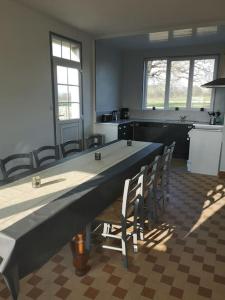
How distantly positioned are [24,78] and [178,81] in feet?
12.9

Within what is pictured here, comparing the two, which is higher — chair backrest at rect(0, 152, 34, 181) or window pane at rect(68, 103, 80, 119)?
window pane at rect(68, 103, 80, 119)

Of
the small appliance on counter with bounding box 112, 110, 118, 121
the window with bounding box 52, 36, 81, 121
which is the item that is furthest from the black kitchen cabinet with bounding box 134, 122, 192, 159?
the window with bounding box 52, 36, 81, 121

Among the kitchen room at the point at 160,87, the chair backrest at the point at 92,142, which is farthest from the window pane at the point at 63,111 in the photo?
the kitchen room at the point at 160,87

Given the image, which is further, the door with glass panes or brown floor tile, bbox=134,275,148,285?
the door with glass panes

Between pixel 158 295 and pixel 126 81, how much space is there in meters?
5.73

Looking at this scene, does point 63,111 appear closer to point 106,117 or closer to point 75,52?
point 75,52

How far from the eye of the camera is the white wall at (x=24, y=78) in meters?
3.26

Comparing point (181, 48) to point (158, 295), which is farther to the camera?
point (181, 48)

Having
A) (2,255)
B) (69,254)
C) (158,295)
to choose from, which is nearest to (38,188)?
(2,255)

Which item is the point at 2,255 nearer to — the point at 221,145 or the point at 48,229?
the point at 48,229

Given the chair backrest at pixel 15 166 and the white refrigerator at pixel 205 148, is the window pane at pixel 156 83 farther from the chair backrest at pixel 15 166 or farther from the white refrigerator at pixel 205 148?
the chair backrest at pixel 15 166

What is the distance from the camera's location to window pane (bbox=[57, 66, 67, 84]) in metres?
4.25

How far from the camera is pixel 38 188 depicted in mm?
1883

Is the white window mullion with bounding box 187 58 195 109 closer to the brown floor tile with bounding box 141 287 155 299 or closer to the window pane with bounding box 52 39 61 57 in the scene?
the window pane with bounding box 52 39 61 57
